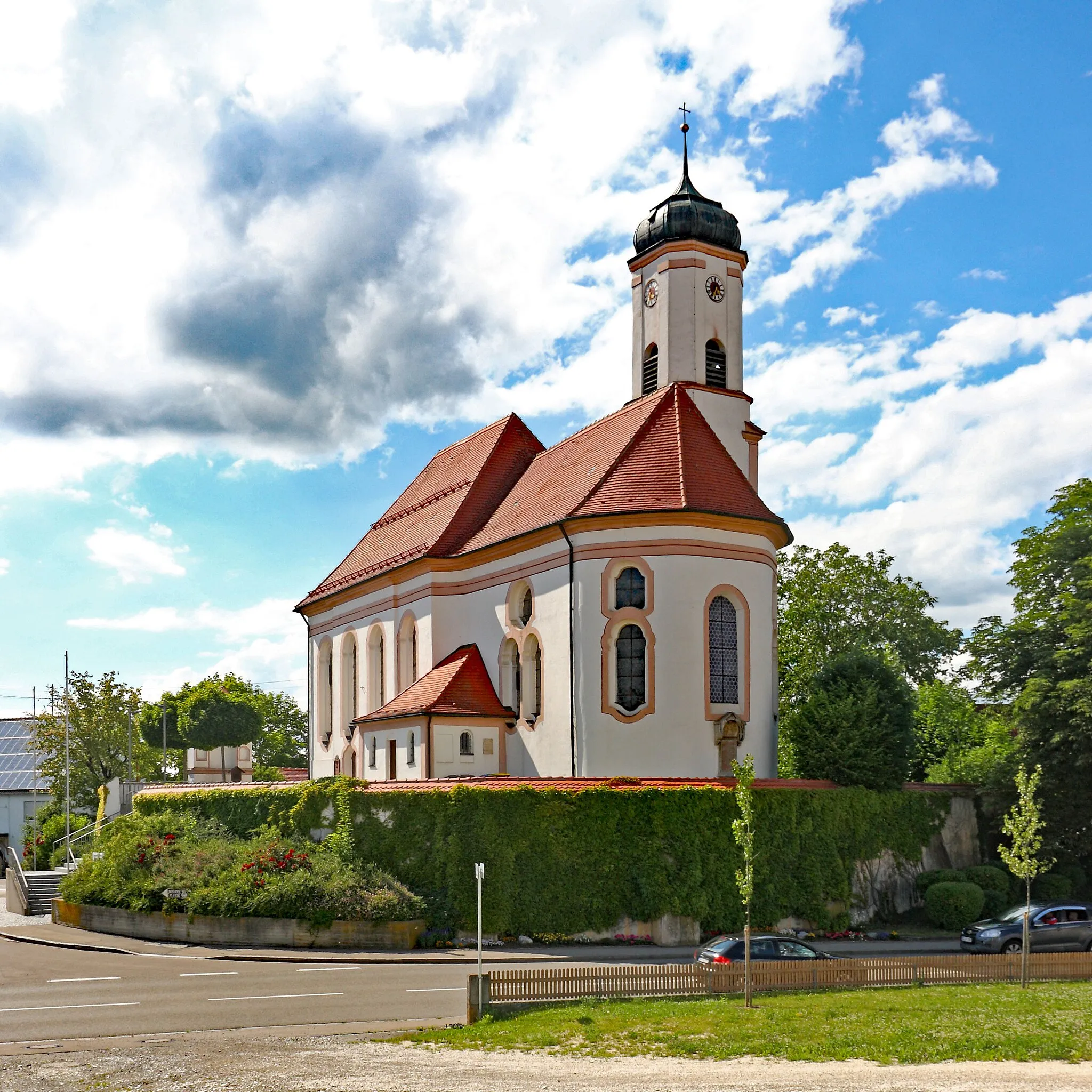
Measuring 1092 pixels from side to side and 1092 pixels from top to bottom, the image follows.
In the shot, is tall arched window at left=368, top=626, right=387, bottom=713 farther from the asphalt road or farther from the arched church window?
the asphalt road

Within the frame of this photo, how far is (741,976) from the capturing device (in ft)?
71.3

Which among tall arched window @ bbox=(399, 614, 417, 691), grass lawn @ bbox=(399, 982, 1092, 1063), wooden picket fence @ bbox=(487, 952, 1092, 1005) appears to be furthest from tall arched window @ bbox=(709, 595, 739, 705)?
grass lawn @ bbox=(399, 982, 1092, 1063)

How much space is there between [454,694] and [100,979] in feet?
53.1

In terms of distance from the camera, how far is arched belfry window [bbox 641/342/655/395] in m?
45.4

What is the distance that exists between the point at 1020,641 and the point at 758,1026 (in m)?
23.4

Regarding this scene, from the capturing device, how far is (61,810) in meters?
62.1

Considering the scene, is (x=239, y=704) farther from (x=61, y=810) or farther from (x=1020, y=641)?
(x=1020, y=641)

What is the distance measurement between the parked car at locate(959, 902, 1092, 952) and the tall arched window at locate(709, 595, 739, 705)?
373 inches

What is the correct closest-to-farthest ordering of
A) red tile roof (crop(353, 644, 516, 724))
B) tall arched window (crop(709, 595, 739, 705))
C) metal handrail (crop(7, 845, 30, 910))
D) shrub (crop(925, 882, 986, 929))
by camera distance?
shrub (crop(925, 882, 986, 929)) → tall arched window (crop(709, 595, 739, 705)) → red tile roof (crop(353, 644, 516, 724)) → metal handrail (crop(7, 845, 30, 910))

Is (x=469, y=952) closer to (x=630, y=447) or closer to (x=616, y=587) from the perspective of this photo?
(x=616, y=587)

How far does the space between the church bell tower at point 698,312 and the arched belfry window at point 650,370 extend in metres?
0.04

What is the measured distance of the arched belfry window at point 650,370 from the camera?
4544 cm

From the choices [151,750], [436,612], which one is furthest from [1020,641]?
[151,750]

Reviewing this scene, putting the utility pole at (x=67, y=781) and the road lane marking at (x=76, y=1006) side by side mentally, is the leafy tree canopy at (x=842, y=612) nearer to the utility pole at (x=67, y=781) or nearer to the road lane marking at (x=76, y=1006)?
the utility pole at (x=67, y=781)
